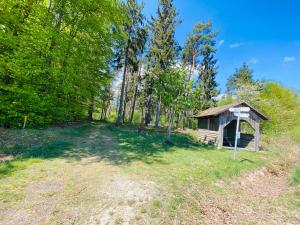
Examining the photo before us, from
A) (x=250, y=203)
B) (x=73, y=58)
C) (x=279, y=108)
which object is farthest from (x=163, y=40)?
(x=250, y=203)

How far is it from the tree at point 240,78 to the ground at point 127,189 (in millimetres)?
28998

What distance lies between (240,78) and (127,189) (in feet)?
122

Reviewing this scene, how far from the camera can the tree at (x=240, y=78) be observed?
113 ft

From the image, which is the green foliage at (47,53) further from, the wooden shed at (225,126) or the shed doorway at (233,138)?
the shed doorway at (233,138)

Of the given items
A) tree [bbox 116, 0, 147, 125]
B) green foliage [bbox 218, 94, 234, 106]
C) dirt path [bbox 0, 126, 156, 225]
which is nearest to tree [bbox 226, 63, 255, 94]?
green foliage [bbox 218, 94, 234, 106]

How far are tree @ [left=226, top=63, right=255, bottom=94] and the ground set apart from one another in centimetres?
2900

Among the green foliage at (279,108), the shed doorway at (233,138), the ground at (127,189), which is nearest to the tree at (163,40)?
the shed doorway at (233,138)

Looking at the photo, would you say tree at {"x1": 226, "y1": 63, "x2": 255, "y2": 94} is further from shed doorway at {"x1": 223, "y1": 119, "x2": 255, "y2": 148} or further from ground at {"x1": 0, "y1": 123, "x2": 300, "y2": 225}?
ground at {"x1": 0, "y1": 123, "x2": 300, "y2": 225}

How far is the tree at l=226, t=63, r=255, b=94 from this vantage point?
34.5 m

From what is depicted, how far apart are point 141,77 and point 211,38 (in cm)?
1145

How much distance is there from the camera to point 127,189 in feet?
17.2

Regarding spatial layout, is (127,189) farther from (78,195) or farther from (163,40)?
(163,40)

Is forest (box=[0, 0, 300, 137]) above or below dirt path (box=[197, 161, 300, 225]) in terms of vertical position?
above

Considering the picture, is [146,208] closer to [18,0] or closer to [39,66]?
[39,66]
